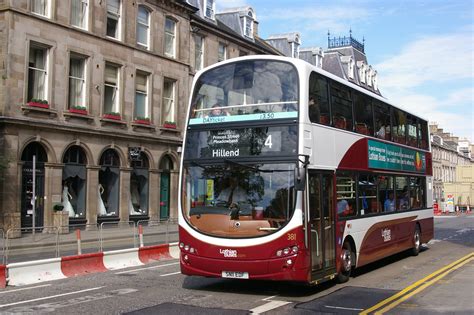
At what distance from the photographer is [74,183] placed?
84.4 feet

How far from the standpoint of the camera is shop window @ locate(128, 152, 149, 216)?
2918 cm

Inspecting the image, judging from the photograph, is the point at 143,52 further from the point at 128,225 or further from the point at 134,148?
the point at 128,225

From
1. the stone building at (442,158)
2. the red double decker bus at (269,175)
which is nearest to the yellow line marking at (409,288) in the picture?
the red double decker bus at (269,175)

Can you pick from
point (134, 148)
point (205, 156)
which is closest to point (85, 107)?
point (134, 148)

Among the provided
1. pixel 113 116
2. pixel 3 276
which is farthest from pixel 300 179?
pixel 113 116

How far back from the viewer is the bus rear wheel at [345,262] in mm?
11055

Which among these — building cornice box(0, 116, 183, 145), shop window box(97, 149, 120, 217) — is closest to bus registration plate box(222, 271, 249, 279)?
building cornice box(0, 116, 183, 145)

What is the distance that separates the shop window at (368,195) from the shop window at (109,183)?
17.2 meters

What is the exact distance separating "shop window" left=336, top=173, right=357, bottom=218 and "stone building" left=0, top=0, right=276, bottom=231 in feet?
47.0

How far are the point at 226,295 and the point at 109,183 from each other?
19.1 metres

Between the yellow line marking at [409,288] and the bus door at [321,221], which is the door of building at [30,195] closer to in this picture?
the bus door at [321,221]

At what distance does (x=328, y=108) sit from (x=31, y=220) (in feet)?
55.4

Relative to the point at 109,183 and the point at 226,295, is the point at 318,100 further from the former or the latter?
the point at 109,183

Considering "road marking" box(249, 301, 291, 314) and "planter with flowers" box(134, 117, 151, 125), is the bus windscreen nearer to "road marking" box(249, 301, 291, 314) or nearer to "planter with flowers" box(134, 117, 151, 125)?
"road marking" box(249, 301, 291, 314)
